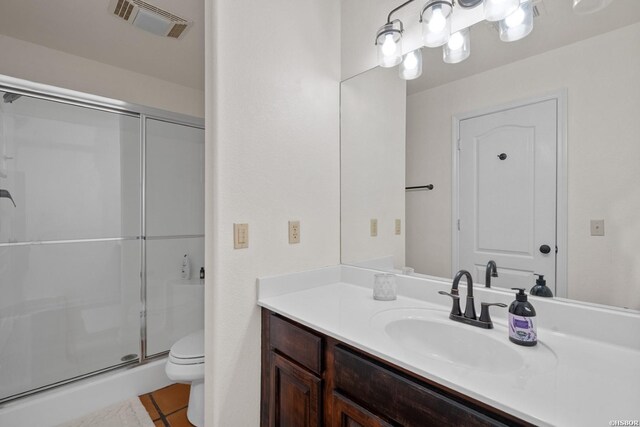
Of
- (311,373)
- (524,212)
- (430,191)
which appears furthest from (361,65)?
(311,373)

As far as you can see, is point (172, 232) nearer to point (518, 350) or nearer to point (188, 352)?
point (188, 352)

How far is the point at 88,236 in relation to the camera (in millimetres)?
2133

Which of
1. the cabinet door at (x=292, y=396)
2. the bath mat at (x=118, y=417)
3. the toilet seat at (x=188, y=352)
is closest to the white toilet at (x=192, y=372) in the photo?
the toilet seat at (x=188, y=352)

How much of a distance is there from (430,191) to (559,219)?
0.49 metres

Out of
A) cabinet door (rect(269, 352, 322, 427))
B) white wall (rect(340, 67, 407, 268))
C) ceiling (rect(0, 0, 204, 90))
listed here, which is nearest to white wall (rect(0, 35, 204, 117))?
ceiling (rect(0, 0, 204, 90))

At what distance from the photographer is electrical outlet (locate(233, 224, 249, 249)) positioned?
4.24ft

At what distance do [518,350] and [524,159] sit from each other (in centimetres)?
67

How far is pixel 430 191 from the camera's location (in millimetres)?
1404

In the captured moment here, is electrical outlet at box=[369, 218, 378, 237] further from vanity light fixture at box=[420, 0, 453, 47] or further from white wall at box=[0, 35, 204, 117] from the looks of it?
white wall at box=[0, 35, 204, 117]

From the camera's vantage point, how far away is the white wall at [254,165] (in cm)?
126

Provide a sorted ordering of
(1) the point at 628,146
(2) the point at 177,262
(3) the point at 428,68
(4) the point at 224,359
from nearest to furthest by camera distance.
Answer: (1) the point at 628,146
(4) the point at 224,359
(3) the point at 428,68
(2) the point at 177,262

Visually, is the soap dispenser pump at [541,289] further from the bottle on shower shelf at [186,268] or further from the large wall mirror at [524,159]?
the bottle on shower shelf at [186,268]

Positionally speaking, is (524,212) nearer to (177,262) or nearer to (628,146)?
(628,146)

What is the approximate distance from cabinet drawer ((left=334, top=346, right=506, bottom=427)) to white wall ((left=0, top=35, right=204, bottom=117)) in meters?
2.80
